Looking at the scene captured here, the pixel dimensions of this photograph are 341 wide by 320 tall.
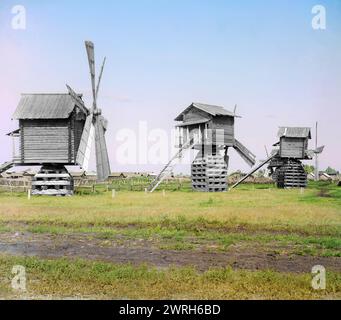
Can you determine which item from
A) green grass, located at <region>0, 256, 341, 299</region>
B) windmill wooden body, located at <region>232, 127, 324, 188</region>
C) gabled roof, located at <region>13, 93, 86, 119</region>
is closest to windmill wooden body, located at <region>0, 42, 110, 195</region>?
gabled roof, located at <region>13, 93, 86, 119</region>

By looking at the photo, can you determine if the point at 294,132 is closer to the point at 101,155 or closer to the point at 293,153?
the point at 293,153

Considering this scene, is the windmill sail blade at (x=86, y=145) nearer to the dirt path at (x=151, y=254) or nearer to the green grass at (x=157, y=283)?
the dirt path at (x=151, y=254)

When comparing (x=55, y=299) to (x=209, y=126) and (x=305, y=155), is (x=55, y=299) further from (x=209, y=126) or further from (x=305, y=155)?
(x=305, y=155)

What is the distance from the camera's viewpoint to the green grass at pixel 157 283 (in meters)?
8.23

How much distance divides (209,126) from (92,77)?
1010cm

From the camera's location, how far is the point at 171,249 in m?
12.4

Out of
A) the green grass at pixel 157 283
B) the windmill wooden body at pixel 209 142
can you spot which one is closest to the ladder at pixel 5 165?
the windmill wooden body at pixel 209 142

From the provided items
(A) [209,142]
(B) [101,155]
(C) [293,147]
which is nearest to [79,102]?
(B) [101,155]

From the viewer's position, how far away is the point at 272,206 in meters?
20.9

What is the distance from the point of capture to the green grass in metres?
8.23

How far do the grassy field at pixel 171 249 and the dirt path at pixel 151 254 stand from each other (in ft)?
0.08

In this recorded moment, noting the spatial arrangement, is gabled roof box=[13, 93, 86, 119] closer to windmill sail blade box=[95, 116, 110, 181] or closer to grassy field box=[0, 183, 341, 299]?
windmill sail blade box=[95, 116, 110, 181]

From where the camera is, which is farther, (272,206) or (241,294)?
(272,206)
